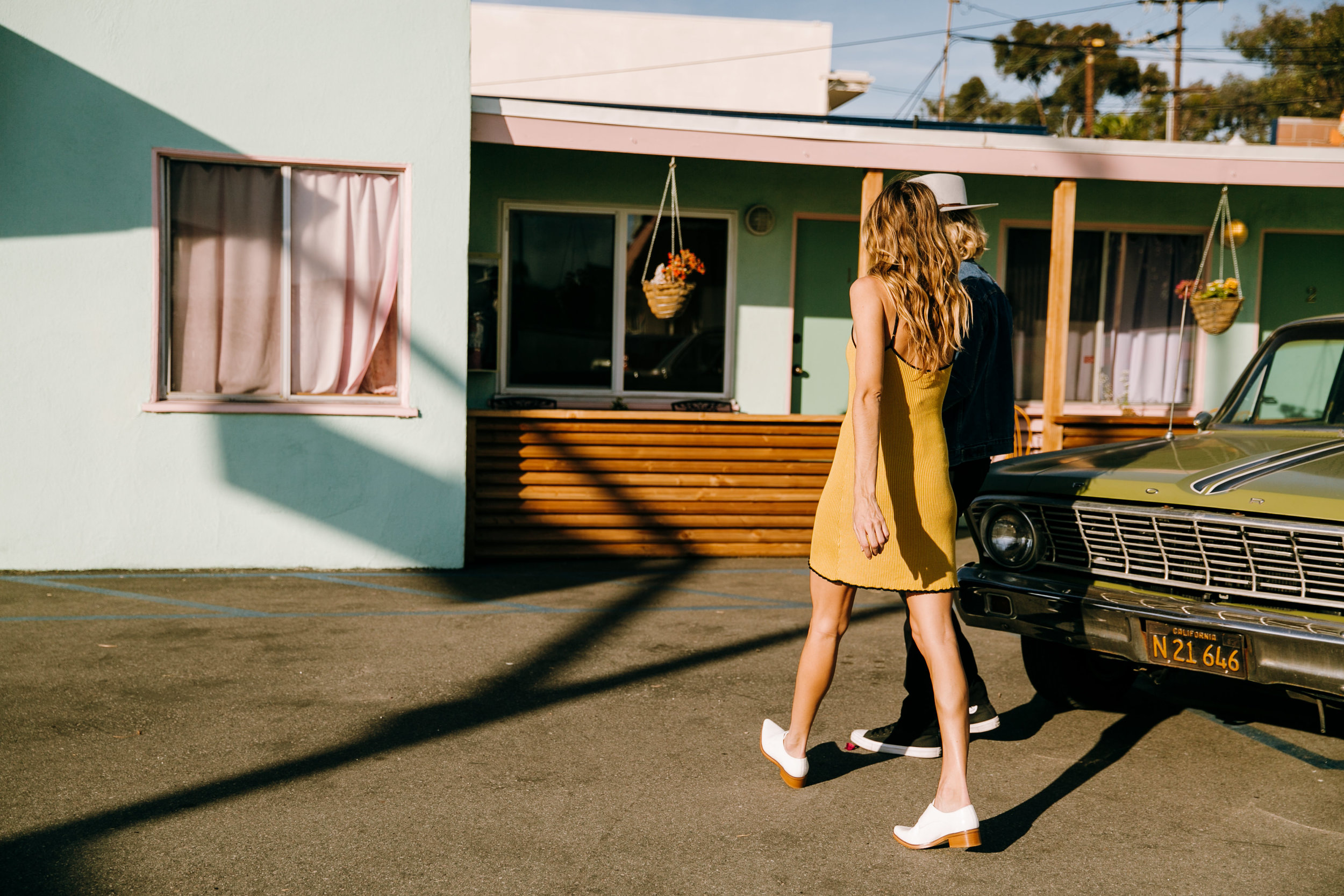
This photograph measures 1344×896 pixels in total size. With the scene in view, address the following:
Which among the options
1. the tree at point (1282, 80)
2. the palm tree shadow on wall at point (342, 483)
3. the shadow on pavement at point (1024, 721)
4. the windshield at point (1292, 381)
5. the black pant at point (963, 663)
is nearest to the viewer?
the black pant at point (963, 663)

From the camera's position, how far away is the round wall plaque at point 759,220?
9.76 meters

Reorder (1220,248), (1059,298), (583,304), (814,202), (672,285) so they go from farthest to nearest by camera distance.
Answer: (1220,248), (814,202), (583,304), (1059,298), (672,285)

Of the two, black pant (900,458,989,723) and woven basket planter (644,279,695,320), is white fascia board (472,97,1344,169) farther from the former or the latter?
black pant (900,458,989,723)

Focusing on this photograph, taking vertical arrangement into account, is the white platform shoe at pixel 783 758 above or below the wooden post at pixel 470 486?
below

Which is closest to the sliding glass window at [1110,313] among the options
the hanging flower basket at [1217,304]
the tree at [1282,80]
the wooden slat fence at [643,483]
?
the hanging flower basket at [1217,304]

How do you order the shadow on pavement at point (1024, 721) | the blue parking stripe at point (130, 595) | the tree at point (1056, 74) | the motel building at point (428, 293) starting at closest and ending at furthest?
the shadow on pavement at point (1024, 721), the blue parking stripe at point (130, 595), the motel building at point (428, 293), the tree at point (1056, 74)

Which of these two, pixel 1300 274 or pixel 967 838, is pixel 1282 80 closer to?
pixel 1300 274

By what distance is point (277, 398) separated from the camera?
7320mm

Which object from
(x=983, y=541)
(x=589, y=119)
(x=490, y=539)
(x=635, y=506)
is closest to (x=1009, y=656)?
(x=983, y=541)

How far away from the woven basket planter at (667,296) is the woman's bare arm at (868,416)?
17.3 ft

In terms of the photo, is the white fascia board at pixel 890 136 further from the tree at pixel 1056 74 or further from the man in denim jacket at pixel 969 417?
the tree at pixel 1056 74

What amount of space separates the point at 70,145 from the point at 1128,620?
21.6ft

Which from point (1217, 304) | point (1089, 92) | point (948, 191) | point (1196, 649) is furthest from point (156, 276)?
point (1089, 92)

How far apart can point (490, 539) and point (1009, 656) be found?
3.74 m
